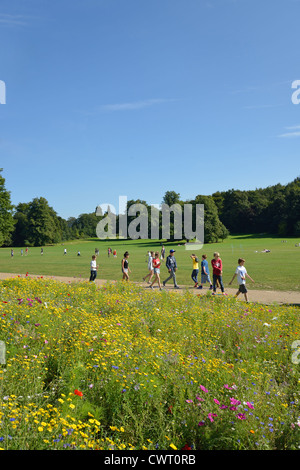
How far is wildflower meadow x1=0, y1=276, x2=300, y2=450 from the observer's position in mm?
3404

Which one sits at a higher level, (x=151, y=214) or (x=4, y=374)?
(x=151, y=214)

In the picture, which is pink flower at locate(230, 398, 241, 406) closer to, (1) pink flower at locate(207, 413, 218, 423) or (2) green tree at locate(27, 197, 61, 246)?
(1) pink flower at locate(207, 413, 218, 423)

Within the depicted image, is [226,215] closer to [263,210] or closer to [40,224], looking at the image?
[263,210]

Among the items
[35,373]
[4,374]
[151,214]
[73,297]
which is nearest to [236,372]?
[35,373]

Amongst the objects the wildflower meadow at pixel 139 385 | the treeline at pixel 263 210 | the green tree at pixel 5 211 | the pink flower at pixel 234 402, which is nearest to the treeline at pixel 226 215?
the treeline at pixel 263 210

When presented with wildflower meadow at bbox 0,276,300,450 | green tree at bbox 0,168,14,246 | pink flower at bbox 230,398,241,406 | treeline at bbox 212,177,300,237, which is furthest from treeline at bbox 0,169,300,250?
pink flower at bbox 230,398,241,406

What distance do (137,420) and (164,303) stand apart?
236 inches

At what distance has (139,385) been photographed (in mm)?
4156

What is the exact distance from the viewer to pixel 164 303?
9789 millimetres

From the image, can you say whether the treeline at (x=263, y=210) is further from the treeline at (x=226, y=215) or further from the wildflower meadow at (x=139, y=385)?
the wildflower meadow at (x=139, y=385)

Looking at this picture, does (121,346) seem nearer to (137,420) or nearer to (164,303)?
(137,420)

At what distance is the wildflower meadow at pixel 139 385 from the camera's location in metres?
3.40

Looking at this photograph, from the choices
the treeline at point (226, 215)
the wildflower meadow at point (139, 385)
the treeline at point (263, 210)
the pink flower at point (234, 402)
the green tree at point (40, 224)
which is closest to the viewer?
the wildflower meadow at point (139, 385)
